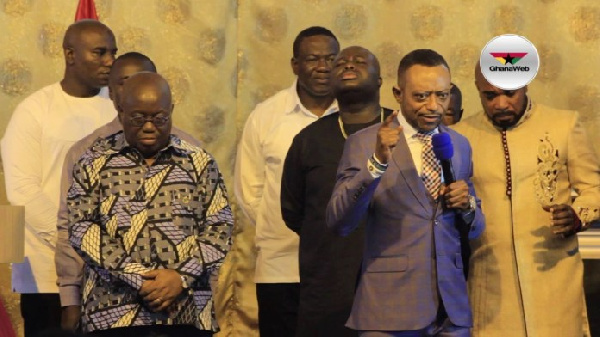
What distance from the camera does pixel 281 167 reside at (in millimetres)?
7203

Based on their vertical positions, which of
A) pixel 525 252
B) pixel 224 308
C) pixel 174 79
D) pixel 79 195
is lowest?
pixel 224 308

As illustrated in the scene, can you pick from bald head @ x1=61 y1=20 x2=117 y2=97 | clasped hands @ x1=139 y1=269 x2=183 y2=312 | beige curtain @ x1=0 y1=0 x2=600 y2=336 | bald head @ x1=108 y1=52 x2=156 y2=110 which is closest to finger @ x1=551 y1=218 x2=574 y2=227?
clasped hands @ x1=139 y1=269 x2=183 y2=312

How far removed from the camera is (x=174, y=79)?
871 cm

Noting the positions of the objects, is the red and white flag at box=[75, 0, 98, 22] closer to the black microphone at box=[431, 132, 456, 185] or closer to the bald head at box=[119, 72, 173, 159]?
the bald head at box=[119, 72, 173, 159]

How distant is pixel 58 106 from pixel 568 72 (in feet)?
11.7

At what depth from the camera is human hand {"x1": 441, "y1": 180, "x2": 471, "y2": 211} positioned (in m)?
4.95

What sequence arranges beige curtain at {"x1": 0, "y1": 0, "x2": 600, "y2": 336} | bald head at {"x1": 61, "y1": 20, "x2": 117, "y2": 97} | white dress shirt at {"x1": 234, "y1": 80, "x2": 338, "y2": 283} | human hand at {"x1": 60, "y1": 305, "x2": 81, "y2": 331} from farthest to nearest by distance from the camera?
beige curtain at {"x1": 0, "y1": 0, "x2": 600, "y2": 336} → white dress shirt at {"x1": 234, "y1": 80, "x2": 338, "y2": 283} → bald head at {"x1": 61, "y1": 20, "x2": 117, "y2": 97} → human hand at {"x1": 60, "y1": 305, "x2": 81, "y2": 331}

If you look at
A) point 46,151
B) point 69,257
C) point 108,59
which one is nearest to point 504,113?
point 69,257

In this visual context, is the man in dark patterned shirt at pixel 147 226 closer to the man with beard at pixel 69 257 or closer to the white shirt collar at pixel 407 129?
the man with beard at pixel 69 257

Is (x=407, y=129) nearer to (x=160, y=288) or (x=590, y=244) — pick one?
(x=160, y=288)

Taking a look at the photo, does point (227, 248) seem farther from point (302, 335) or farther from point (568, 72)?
point (568, 72)

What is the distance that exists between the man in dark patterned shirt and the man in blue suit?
24.1 inches

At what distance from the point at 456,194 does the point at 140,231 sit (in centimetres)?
129

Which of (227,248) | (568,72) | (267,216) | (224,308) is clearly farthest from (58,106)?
(568,72)
